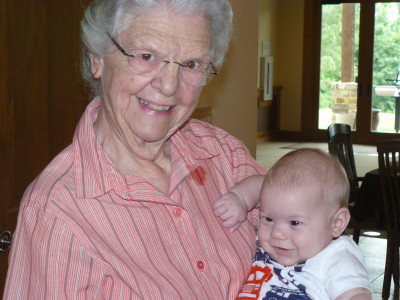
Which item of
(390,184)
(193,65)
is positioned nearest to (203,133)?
(193,65)

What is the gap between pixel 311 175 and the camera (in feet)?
6.07

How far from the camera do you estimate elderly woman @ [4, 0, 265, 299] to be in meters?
1.48

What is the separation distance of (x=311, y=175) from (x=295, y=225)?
14 cm

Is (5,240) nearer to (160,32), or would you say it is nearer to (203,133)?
(203,133)

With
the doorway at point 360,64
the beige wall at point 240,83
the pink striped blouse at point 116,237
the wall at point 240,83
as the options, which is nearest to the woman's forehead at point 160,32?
the pink striped blouse at point 116,237

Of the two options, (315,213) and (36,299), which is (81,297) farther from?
(315,213)

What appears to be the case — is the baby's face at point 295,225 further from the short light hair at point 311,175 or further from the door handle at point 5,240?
the door handle at point 5,240

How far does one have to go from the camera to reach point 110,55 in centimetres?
167

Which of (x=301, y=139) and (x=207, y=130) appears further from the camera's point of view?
(x=301, y=139)

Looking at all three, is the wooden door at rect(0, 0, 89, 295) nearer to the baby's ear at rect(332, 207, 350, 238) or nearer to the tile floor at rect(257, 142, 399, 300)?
the baby's ear at rect(332, 207, 350, 238)

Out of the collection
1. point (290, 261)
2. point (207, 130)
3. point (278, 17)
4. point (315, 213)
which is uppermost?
point (278, 17)

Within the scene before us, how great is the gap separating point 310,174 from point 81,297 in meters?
0.71

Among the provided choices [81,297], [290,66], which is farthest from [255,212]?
[290,66]

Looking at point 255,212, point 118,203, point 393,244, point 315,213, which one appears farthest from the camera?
point 393,244
